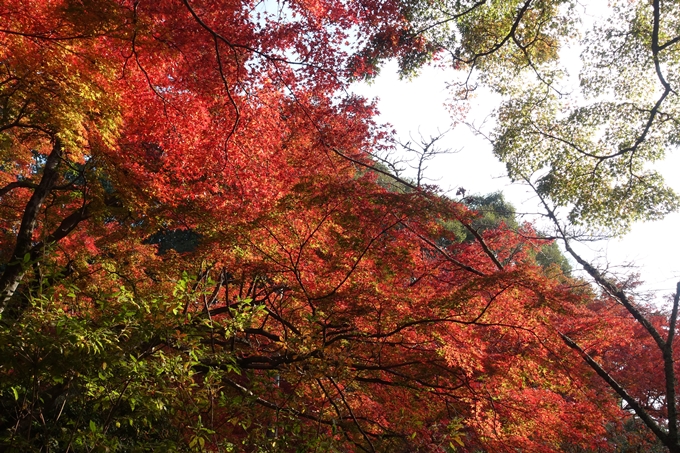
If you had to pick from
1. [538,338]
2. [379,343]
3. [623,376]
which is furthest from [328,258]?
[623,376]

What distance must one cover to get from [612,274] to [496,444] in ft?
11.1

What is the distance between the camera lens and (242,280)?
20.0 ft

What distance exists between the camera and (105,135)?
5.54 meters

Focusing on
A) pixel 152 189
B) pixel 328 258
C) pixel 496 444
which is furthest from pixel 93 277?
pixel 496 444

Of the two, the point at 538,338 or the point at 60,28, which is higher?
the point at 60,28

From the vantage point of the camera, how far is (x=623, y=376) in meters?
12.1

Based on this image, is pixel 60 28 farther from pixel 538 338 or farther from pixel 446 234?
pixel 538 338

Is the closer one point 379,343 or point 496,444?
point 379,343

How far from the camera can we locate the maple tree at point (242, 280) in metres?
3.10

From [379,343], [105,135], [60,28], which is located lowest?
[379,343]

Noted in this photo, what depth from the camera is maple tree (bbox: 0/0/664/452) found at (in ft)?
10.2

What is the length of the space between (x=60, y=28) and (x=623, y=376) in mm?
15057

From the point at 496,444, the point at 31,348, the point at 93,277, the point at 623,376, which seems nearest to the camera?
the point at 31,348

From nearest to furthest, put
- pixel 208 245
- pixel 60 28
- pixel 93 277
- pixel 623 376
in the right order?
pixel 60 28, pixel 208 245, pixel 93 277, pixel 623 376
